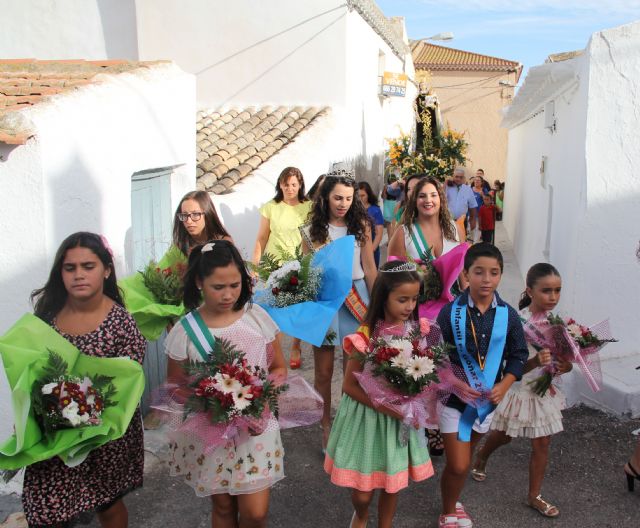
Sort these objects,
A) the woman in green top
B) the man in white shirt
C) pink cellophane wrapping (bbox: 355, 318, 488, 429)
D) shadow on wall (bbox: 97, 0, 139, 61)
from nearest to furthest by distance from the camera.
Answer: pink cellophane wrapping (bbox: 355, 318, 488, 429) < the woman in green top < the man in white shirt < shadow on wall (bbox: 97, 0, 139, 61)

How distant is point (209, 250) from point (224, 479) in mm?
1112

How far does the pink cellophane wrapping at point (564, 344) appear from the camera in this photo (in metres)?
3.89

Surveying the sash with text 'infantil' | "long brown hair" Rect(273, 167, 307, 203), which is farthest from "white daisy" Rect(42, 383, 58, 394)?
"long brown hair" Rect(273, 167, 307, 203)

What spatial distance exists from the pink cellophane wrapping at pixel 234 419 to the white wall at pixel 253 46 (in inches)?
395

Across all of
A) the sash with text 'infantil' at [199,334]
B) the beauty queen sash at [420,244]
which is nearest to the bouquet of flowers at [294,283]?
the beauty queen sash at [420,244]

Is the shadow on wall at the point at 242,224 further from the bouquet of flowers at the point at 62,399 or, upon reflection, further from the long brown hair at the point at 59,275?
the bouquet of flowers at the point at 62,399

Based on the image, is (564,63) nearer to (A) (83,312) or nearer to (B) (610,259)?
(B) (610,259)

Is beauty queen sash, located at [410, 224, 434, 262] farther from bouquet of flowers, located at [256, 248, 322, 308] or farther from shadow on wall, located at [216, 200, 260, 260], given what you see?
shadow on wall, located at [216, 200, 260, 260]

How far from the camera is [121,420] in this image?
3049 millimetres

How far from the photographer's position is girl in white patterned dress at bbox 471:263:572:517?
13.3 feet

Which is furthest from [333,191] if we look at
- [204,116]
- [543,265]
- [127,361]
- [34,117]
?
[204,116]

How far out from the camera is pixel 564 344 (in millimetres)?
3910

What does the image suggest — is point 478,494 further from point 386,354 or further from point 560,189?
point 560,189

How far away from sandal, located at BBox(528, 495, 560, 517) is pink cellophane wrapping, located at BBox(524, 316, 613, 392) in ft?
2.59
